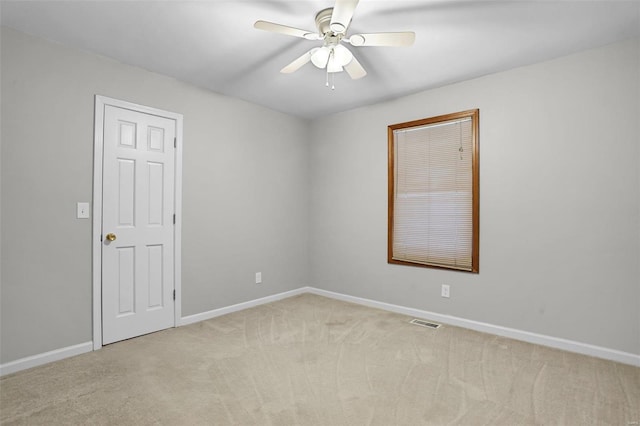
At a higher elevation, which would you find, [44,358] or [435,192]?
[435,192]

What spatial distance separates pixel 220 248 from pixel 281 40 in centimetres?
222

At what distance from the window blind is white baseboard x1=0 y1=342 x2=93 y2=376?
308 cm

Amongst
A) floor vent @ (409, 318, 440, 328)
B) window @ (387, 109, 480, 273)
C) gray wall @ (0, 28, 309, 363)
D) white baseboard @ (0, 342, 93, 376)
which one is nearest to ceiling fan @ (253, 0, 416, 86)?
window @ (387, 109, 480, 273)

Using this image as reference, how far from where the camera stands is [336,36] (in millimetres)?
2275

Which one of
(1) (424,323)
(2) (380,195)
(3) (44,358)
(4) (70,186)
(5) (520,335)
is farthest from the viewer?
(2) (380,195)

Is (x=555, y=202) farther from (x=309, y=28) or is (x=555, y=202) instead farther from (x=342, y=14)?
(x=309, y=28)

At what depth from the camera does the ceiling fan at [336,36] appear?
6.30ft

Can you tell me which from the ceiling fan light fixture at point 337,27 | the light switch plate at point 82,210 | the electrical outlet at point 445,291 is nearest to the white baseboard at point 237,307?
the light switch plate at point 82,210

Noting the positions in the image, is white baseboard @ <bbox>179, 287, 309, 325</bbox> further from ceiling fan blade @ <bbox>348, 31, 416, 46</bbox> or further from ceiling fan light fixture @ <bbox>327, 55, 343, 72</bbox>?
ceiling fan blade @ <bbox>348, 31, 416, 46</bbox>

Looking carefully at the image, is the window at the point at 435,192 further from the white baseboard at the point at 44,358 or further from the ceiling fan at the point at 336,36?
the white baseboard at the point at 44,358

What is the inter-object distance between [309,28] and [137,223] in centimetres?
224

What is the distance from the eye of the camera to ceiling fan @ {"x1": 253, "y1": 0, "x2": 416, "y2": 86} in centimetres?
192

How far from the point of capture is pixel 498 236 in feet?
10.3

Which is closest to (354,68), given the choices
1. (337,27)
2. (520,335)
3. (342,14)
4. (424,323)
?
(337,27)
